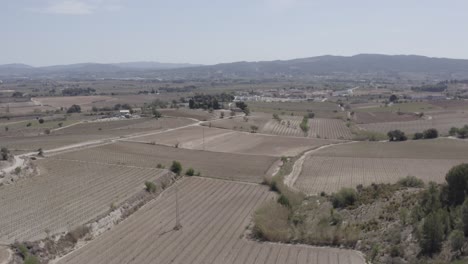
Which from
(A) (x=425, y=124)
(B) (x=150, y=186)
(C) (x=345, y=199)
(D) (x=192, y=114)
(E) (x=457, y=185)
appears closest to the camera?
(E) (x=457, y=185)

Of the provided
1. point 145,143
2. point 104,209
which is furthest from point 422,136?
point 104,209

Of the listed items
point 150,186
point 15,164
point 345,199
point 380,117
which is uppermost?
point 345,199

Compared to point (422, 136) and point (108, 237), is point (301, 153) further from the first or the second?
point (108, 237)

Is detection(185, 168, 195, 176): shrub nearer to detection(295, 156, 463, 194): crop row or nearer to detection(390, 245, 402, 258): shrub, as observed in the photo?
detection(295, 156, 463, 194): crop row

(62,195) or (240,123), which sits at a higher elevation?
(62,195)

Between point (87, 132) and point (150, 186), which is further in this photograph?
point (87, 132)

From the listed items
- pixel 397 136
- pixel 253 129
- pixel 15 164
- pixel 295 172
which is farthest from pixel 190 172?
pixel 397 136

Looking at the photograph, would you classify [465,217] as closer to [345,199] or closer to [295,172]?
[345,199]
